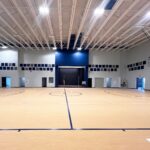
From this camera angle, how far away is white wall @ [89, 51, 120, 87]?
21.5 metres

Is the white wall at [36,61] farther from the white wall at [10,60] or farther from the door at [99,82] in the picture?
the door at [99,82]

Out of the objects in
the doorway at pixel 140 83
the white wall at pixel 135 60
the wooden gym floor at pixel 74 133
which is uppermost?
the white wall at pixel 135 60

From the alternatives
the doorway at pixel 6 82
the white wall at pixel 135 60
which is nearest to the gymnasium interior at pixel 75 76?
the white wall at pixel 135 60

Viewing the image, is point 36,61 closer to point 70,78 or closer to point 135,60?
point 70,78

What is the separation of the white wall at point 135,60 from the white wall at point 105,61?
2.25 ft

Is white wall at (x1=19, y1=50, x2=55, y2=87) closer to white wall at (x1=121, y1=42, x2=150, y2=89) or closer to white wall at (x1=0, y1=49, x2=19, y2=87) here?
white wall at (x1=0, y1=49, x2=19, y2=87)

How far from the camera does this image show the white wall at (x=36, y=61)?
21112 millimetres

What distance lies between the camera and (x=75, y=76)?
26.8m

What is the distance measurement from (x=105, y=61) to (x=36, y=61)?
775cm

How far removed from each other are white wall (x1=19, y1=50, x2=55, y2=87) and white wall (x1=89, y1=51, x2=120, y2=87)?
449 cm

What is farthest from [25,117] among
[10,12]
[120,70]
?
[120,70]

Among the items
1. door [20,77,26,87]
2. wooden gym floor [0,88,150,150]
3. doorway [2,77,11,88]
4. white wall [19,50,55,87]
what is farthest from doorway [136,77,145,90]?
wooden gym floor [0,88,150,150]

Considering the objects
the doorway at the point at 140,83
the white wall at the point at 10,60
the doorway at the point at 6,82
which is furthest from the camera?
the doorway at the point at 6,82

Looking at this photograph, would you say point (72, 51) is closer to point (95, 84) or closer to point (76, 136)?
point (95, 84)
